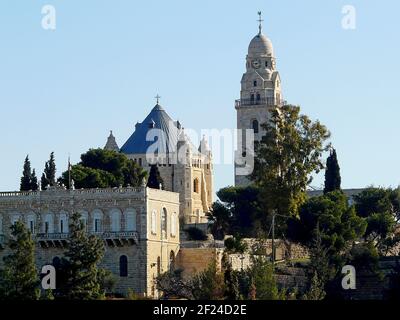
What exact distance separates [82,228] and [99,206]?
20.6 feet

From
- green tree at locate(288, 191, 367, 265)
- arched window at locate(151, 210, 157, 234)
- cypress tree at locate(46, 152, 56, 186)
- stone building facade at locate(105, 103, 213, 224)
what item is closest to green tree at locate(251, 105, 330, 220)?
green tree at locate(288, 191, 367, 265)

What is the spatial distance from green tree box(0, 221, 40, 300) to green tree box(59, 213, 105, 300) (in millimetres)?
1654

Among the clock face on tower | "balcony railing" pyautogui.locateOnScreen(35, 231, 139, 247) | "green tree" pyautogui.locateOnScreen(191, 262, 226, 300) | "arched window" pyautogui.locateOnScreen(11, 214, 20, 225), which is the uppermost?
the clock face on tower

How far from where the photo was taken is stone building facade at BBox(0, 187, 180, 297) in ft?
263

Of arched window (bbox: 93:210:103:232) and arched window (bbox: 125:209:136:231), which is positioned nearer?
arched window (bbox: 125:209:136:231)

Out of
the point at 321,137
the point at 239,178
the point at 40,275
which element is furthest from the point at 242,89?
the point at 40,275

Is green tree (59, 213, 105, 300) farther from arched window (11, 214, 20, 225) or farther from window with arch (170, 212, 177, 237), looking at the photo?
window with arch (170, 212, 177, 237)

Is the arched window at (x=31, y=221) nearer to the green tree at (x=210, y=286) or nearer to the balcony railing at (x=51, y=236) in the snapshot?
the balcony railing at (x=51, y=236)

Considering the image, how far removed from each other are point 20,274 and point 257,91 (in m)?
56.9

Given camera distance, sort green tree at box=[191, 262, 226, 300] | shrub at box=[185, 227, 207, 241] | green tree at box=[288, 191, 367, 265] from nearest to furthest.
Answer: green tree at box=[191, 262, 226, 300]
green tree at box=[288, 191, 367, 265]
shrub at box=[185, 227, 207, 241]

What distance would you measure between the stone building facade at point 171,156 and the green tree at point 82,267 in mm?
43727

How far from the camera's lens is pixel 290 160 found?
284 ft
